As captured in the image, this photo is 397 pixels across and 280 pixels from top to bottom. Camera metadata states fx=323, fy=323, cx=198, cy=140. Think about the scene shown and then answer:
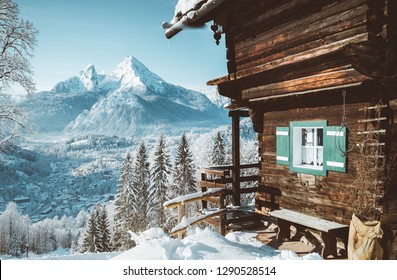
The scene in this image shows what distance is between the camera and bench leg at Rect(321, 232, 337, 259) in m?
7.10

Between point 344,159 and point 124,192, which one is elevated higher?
point 344,159

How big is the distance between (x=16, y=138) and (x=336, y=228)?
11.2 meters

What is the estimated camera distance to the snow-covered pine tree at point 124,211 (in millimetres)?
33781

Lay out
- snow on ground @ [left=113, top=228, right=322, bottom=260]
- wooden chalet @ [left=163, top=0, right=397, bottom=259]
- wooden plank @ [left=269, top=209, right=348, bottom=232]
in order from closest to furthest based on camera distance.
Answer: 1. snow on ground @ [left=113, top=228, right=322, bottom=260]
2. wooden chalet @ [left=163, top=0, right=397, bottom=259]
3. wooden plank @ [left=269, top=209, right=348, bottom=232]

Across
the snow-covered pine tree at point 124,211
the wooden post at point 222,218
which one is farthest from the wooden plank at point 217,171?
the snow-covered pine tree at point 124,211

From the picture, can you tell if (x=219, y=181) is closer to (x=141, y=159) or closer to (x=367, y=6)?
(x=367, y=6)

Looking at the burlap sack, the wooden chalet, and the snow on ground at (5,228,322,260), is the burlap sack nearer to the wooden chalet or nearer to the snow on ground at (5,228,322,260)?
the wooden chalet

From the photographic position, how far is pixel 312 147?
8.76 metres

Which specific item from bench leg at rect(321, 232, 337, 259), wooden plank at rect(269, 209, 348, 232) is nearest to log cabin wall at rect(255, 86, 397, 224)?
wooden plank at rect(269, 209, 348, 232)

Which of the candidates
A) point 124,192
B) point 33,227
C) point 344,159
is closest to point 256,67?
point 344,159

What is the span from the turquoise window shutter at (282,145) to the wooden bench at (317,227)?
144 centimetres

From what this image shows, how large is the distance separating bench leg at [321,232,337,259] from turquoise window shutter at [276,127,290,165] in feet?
8.39

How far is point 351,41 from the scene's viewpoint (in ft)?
21.8

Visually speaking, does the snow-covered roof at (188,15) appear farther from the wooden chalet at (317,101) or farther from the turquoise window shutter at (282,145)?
the turquoise window shutter at (282,145)
